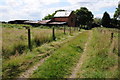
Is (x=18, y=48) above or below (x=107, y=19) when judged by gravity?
below

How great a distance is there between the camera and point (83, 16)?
68250mm

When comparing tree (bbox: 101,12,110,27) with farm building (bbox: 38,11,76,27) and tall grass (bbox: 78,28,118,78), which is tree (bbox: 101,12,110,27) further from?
tall grass (bbox: 78,28,118,78)

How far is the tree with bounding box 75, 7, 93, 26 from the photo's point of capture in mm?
68250

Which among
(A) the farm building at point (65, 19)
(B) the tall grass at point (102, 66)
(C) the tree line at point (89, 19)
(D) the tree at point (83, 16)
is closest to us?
(B) the tall grass at point (102, 66)

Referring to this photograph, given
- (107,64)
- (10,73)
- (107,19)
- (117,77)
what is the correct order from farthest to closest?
(107,19) < (107,64) < (10,73) < (117,77)

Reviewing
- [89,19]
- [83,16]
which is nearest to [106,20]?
[89,19]

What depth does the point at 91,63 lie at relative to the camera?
22.7ft

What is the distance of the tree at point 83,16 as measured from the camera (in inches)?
2687

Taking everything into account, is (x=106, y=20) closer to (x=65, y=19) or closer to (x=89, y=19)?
(x=89, y=19)

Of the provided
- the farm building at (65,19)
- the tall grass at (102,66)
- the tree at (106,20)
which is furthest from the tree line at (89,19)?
the tall grass at (102,66)

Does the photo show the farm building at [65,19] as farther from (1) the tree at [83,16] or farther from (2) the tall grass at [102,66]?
(2) the tall grass at [102,66]

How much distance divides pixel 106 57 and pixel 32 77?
4.21m

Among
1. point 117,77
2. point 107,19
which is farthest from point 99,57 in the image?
point 107,19

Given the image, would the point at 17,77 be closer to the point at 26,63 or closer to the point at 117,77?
the point at 26,63
